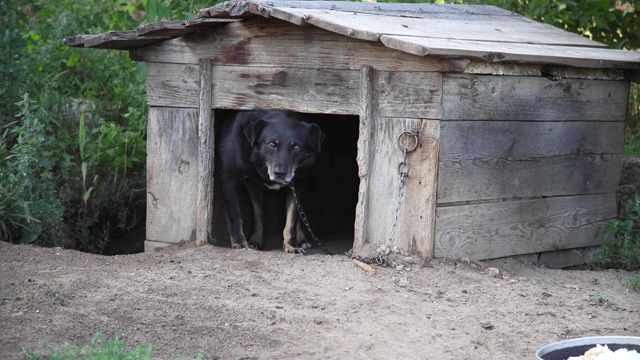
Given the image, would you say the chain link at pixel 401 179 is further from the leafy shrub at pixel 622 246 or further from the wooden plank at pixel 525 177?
the leafy shrub at pixel 622 246

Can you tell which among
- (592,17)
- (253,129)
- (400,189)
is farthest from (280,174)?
(592,17)

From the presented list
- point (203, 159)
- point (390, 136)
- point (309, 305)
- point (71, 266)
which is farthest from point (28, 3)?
point (309, 305)

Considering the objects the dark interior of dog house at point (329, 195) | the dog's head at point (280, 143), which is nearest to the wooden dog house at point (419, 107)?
the dog's head at point (280, 143)

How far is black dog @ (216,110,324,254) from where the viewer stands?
6.43 metres

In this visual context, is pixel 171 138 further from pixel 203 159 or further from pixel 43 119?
pixel 43 119

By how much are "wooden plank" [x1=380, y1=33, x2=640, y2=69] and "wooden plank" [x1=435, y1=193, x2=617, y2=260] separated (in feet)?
3.27

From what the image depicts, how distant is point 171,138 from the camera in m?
6.56

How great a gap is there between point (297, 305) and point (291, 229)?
73.4 inches

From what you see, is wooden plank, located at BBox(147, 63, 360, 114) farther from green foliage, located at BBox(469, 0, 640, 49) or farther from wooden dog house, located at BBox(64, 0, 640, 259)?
green foliage, located at BBox(469, 0, 640, 49)

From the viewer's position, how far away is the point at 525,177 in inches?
242

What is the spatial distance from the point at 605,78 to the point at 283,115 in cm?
244

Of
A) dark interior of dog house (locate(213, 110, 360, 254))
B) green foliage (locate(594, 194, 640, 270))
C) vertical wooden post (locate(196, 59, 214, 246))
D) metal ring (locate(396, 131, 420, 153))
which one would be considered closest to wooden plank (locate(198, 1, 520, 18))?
vertical wooden post (locate(196, 59, 214, 246))

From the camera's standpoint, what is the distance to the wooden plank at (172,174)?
651 centimetres

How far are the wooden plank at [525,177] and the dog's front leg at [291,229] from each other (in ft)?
4.67
